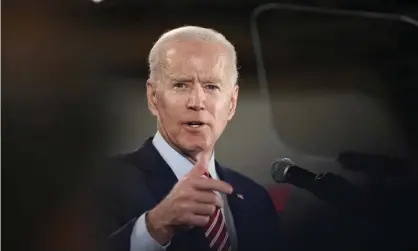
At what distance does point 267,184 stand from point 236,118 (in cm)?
22

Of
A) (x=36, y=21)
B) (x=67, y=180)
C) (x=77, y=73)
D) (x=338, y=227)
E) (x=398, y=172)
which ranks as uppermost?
(x=36, y=21)

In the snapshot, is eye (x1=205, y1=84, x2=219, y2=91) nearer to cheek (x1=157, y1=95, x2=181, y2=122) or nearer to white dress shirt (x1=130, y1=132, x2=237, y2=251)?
cheek (x1=157, y1=95, x2=181, y2=122)

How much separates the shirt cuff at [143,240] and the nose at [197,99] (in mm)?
361

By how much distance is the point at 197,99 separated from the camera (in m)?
1.67

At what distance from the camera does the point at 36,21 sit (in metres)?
1.74

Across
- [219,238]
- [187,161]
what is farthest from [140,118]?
[219,238]

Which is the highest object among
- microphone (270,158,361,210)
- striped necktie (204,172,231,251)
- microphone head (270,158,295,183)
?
microphone head (270,158,295,183)

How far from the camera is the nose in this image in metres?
1.67

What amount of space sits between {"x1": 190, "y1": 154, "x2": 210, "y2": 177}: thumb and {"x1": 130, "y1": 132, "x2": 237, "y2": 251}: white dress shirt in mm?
11

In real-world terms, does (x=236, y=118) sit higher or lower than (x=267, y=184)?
higher

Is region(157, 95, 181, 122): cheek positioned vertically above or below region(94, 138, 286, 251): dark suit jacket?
above

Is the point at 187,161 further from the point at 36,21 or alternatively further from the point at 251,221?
the point at 36,21

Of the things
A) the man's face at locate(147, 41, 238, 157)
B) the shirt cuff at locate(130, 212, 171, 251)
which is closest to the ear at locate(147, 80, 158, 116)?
the man's face at locate(147, 41, 238, 157)

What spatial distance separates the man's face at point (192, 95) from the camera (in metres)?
1.67
